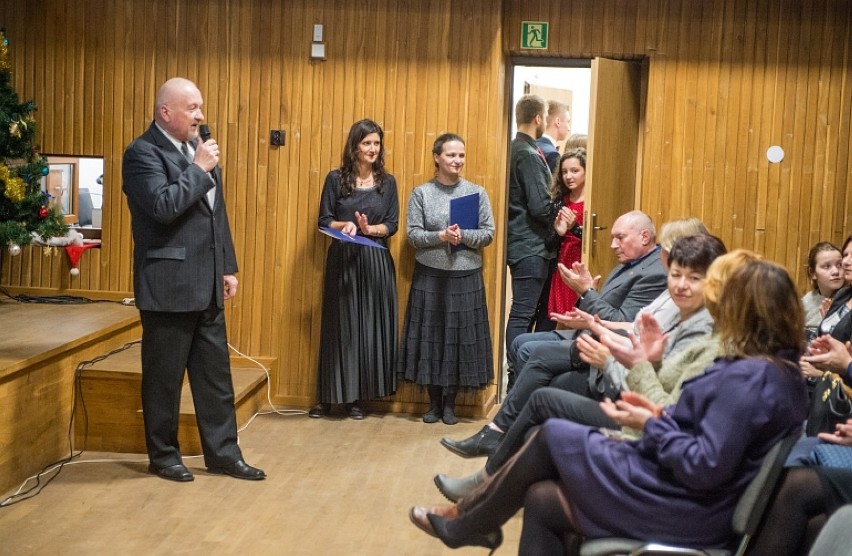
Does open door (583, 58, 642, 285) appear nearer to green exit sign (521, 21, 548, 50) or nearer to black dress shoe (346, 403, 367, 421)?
green exit sign (521, 21, 548, 50)

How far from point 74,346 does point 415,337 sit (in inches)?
69.0

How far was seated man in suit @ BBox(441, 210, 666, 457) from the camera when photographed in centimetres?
421

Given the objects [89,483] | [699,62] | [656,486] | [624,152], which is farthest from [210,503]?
[699,62]

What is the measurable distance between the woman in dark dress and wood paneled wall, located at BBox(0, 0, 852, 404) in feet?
0.76

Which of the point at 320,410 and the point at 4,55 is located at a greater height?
the point at 4,55

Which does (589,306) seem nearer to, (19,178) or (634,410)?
(634,410)

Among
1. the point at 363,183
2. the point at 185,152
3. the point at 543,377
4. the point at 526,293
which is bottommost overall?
the point at 543,377

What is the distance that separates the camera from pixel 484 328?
5871mm

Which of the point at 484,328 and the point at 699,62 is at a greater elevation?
the point at 699,62

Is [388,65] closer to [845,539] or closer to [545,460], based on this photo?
[545,460]

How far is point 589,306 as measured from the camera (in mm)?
4367

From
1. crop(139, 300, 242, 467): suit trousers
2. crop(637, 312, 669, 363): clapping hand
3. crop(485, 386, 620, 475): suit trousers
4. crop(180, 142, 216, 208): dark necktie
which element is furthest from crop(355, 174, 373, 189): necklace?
crop(637, 312, 669, 363): clapping hand

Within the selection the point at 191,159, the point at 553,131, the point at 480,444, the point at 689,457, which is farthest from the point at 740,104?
the point at 689,457

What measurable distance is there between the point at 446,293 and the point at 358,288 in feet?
1.50
